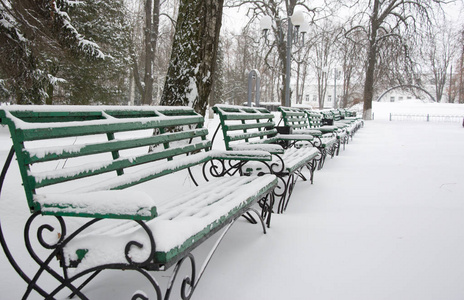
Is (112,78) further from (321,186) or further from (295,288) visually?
(295,288)

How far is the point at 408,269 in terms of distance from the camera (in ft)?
8.04

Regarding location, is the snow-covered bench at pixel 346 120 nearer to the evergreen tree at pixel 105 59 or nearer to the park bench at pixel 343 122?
the park bench at pixel 343 122

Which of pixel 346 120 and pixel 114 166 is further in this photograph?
pixel 346 120

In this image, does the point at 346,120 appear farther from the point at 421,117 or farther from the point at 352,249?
the point at 421,117

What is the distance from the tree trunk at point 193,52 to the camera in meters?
4.90

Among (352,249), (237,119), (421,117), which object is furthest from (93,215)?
(421,117)

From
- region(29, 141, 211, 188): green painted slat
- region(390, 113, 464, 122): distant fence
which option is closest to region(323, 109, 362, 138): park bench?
region(29, 141, 211, 188): green painted slat

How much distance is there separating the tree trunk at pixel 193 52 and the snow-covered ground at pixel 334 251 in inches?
58.9

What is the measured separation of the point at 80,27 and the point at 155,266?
50.7 feet

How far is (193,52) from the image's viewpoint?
4.94 metres

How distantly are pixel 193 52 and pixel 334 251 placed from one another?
129 inches

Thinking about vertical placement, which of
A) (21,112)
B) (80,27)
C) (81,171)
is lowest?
(81,171)

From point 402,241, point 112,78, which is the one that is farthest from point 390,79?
point 402,241

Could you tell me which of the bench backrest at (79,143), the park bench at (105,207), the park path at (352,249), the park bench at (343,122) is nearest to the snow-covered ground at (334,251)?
the park path at (352,249)
